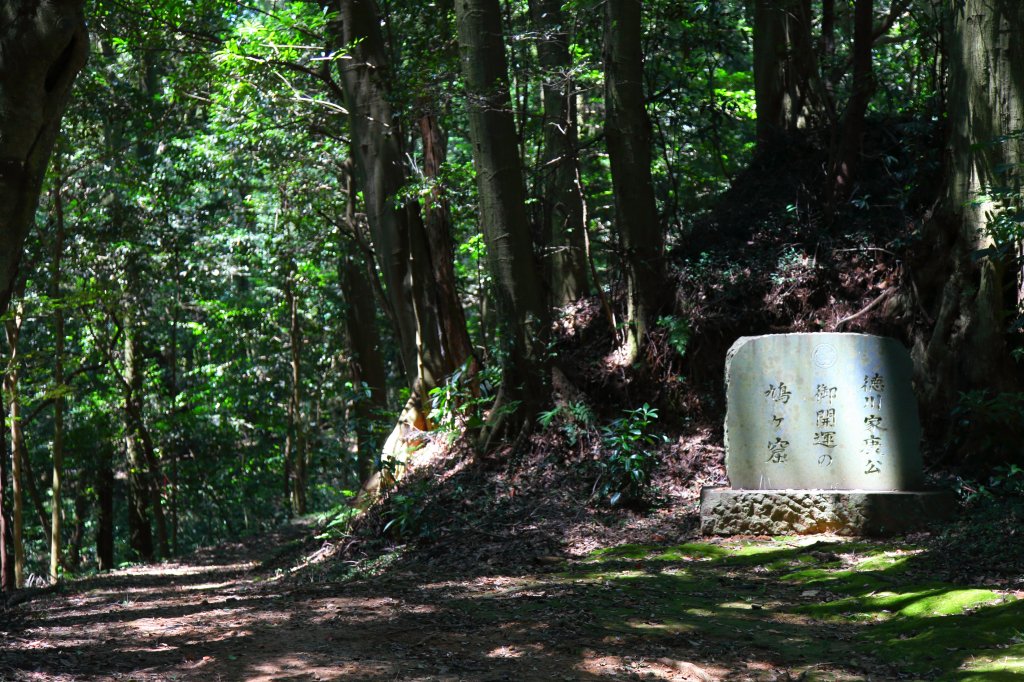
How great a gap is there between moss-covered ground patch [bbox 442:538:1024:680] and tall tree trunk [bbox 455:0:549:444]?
109 inches

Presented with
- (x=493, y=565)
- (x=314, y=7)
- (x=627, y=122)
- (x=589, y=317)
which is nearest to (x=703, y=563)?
(x=493, y=565)

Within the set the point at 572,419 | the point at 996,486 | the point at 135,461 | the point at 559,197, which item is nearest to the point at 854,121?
the point at 559,197

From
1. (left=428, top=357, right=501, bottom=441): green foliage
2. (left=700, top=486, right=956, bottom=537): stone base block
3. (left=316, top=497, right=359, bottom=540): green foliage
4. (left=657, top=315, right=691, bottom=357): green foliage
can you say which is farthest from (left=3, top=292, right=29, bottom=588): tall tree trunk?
(left=700, top=486, right=956, bottom=537): stone base block

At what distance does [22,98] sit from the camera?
13.6 ft

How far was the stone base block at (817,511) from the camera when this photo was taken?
8.03 meters

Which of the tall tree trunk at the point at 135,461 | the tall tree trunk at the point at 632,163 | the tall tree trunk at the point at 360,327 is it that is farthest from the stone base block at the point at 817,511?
the tall tree trunk at the point at 135,461

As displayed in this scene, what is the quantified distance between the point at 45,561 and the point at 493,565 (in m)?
20.5

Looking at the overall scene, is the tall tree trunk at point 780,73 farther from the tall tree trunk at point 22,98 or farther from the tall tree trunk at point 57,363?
the tall tree trunk at point 57,363

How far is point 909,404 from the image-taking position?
8477mm

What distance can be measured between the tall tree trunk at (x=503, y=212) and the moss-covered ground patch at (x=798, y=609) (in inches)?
109

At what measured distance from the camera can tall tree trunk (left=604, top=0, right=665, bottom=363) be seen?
10570mm

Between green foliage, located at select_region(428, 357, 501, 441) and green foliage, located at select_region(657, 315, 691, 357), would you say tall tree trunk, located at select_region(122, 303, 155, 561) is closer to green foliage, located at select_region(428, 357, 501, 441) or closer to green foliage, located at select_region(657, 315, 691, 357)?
green foliage, located at select_region(428, 357, 501, 441)

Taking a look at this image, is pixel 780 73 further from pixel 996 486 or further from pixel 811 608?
pixel 811 608

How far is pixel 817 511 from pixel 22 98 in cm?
704
